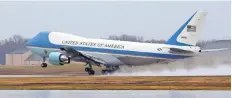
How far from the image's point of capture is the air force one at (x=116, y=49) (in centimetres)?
5559

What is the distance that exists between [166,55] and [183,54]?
1526 millimetres

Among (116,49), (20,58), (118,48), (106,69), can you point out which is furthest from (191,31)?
(20,58)

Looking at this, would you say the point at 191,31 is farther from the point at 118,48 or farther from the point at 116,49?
the point at 116,49

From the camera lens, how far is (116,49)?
59.1 meters

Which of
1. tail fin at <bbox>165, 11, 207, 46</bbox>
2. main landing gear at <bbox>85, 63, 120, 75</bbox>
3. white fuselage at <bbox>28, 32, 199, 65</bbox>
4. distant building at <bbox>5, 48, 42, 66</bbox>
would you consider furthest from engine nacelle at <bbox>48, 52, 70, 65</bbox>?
distant building at <bbox>5, 48, 42, 66</bbox>

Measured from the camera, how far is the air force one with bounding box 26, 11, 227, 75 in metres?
55.6

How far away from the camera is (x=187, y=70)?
58250 millimetres

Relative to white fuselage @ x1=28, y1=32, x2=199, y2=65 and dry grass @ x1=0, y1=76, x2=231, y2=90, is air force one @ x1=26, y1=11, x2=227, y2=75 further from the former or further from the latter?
dry grass @ x1=0, y1=76, x2=231, y2=90

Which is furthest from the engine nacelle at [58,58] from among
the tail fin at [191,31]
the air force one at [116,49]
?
the tail fin at [191,31]

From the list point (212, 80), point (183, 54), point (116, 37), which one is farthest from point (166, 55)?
point (116, 37)

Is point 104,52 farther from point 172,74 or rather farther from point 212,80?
point 212,80

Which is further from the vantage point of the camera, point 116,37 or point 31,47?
point 116,37

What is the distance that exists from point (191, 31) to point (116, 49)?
268 inches

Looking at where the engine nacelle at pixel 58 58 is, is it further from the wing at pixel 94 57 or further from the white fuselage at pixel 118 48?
the white fuselage at pixel 118 48
